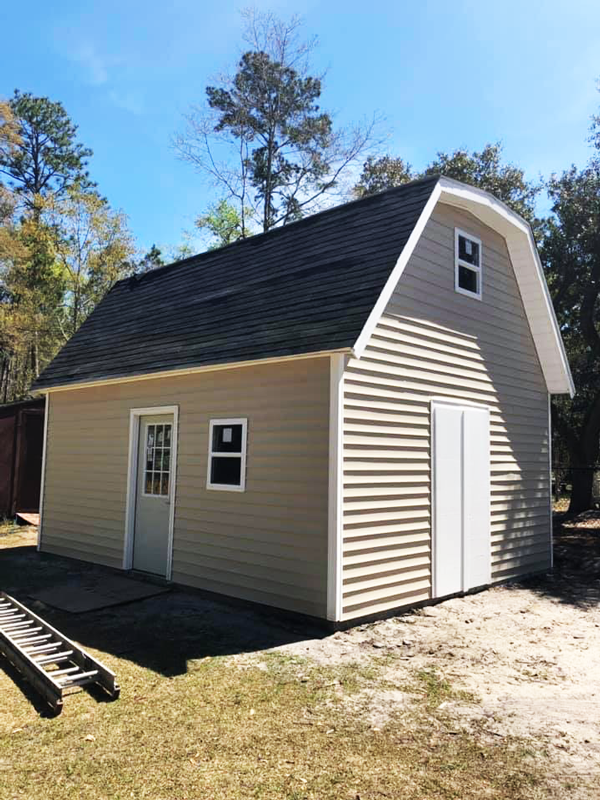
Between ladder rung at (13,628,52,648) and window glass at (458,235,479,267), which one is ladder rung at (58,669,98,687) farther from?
window glass at (458,235,479,267)

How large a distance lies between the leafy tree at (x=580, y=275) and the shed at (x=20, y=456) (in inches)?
554

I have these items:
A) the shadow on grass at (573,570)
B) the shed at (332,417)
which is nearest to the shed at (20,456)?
the shed at (332,417)

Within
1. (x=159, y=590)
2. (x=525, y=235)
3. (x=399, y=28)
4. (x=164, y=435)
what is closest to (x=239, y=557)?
(x=159, y=590)

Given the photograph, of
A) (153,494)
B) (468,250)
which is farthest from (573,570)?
(153,494)

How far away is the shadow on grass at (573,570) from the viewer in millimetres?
8211

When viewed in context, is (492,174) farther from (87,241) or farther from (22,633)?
(22,633)

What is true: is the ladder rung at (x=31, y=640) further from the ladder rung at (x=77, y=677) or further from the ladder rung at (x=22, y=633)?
the ladder rung at (x=77, y=677)

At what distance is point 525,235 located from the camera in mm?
9008

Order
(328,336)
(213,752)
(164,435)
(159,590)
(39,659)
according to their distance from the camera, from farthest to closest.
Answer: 1. (164,435)
2. (159,590)
3. (328,336)
4. (39,659)
5. (213,752)

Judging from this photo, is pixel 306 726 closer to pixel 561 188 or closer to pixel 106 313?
pixel 106 313

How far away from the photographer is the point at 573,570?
999 centimetres

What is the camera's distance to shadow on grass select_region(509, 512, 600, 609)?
26.9 feet

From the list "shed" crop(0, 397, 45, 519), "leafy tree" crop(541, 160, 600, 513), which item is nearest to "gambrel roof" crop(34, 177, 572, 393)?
"shed" crop(0, 397, 45, 519)

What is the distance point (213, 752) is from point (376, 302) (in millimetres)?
4370
